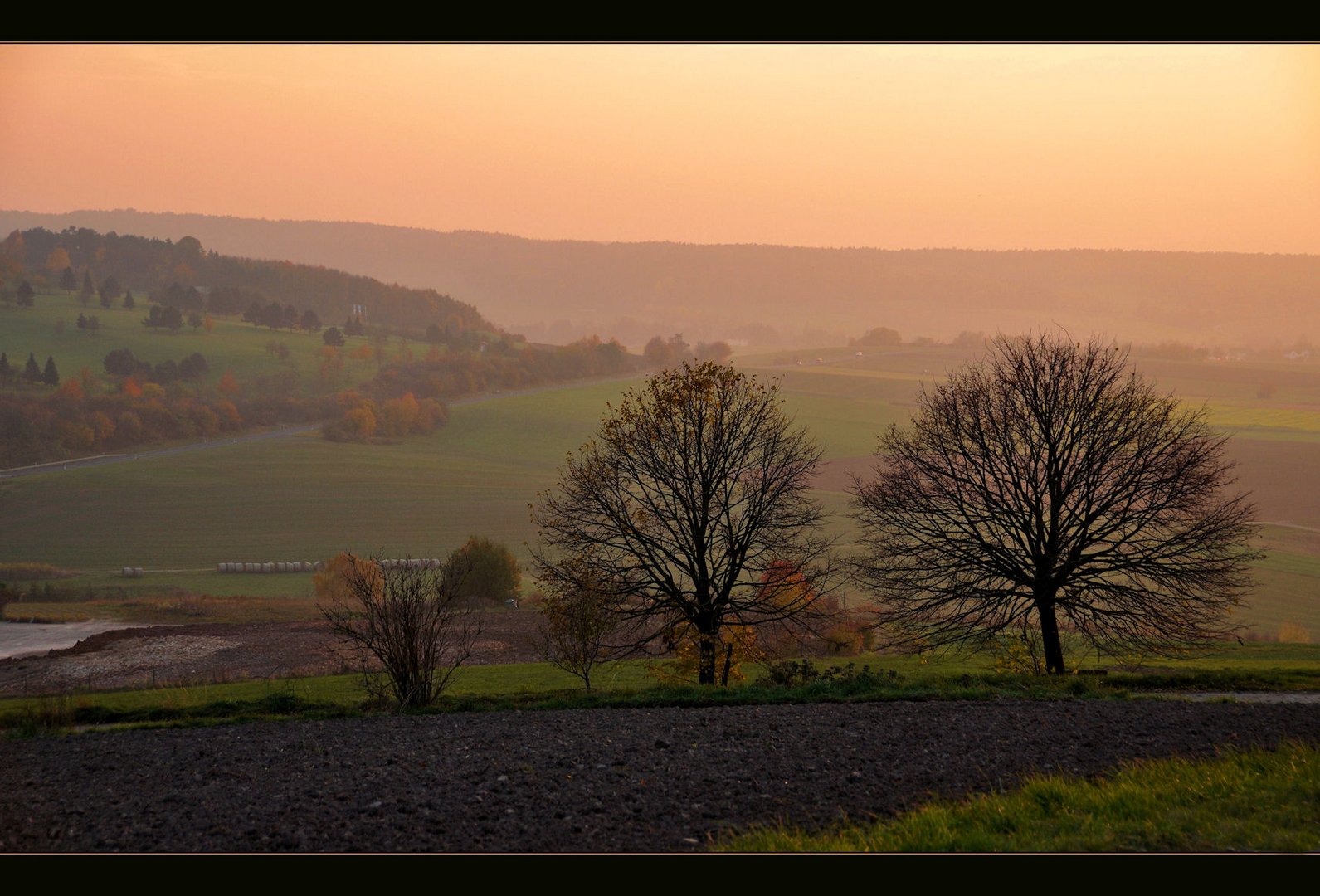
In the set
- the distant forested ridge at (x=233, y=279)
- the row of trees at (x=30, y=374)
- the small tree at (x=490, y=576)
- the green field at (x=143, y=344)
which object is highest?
the distant forested ridge at (x=233, y=279)

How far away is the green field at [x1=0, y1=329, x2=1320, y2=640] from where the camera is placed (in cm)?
7319

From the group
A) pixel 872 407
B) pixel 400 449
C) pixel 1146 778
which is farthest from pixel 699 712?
pixel 872 407

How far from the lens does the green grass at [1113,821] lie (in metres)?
8.20

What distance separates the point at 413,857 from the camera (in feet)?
27.0

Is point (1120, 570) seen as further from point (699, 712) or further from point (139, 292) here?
point (139, 292)

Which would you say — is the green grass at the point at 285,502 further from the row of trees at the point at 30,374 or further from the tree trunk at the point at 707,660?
the tree trunk at the point at 707,660

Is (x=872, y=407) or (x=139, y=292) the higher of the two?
(x=139, y=292)

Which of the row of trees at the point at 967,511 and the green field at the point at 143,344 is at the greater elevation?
the green field at the point at 143,344

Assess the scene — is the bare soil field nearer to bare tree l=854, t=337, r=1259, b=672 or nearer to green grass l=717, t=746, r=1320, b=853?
bare tree l=854, t=337, r=1259, b=672

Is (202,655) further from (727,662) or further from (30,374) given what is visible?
(30,374)

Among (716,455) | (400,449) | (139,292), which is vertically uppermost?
(139,292)

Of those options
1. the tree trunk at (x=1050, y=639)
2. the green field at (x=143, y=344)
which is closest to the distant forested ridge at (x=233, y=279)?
the green field at (x=143, y=344)

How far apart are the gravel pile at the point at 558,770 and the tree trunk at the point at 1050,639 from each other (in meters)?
7.32

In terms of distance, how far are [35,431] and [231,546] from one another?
152 ft
